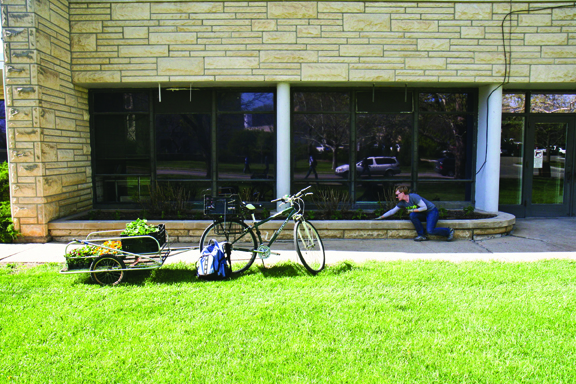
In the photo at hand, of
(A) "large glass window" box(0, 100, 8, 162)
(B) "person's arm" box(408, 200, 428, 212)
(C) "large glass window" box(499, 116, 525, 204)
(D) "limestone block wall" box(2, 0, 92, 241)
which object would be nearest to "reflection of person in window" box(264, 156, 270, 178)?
(B) "person's arm" box(408, 200, 428, 212)

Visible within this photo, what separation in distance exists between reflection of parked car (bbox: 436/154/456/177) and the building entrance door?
191 centimetres

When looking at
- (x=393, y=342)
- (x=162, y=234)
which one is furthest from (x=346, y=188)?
(x=393, y=342)

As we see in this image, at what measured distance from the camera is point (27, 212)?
7.72 metres

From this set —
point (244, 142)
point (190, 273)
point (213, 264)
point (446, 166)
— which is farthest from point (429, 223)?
point (190, 273)

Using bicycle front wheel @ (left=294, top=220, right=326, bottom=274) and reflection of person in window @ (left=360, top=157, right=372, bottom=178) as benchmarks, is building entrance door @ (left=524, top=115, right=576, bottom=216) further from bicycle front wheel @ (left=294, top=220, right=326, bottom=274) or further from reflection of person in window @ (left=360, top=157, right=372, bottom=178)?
bicycle front wheel @ (left=294, top=220, right=326, bottom=274)

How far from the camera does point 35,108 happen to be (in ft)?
24.8

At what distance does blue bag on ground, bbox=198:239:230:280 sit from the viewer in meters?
5.39

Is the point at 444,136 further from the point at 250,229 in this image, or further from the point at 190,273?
the point at 190,273

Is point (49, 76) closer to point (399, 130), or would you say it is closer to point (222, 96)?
point (222, 96)

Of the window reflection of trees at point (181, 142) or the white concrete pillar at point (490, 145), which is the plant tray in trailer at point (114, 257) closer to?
the window reflection of trees at point (181, 142)

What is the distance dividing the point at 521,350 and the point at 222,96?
7.50 m

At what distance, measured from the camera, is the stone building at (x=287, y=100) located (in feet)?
26.6

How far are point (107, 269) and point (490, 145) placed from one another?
303 inches

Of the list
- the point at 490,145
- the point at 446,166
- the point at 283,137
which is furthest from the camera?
the point at 446,166
